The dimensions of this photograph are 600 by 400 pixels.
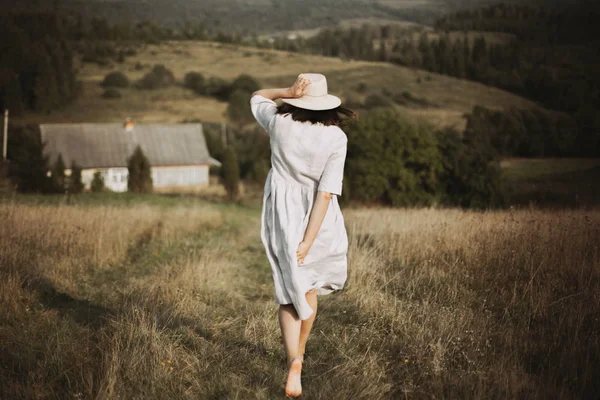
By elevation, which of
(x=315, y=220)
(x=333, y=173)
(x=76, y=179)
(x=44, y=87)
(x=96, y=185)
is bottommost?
(x=96, y=185)

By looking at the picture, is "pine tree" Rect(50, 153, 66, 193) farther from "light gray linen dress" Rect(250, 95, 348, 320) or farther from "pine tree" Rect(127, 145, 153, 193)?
"light gray linen dress" Rect(250, 95, 348, 320)

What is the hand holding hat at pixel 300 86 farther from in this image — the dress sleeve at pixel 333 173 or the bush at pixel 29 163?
the bush at pixel 29 163

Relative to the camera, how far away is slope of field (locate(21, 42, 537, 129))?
57.6 m

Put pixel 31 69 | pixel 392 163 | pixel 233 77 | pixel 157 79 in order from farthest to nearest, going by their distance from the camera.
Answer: pixel 233 77 → pixel 157 79 → pixel 31 69 → pixel 392 163

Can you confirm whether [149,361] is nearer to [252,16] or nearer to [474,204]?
[474,204]

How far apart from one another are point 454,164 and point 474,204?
13.5 feet

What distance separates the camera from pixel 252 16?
102 metres

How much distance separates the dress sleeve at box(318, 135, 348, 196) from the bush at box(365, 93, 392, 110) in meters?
58.0

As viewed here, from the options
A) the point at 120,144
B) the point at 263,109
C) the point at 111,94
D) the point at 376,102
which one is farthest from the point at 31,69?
the point at 263,109

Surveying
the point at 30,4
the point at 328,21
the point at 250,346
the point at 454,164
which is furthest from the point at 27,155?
the point at 328,21

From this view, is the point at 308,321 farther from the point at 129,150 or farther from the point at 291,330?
the point at 129,150

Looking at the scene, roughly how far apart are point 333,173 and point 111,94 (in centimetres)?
6239

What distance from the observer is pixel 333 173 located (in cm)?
333

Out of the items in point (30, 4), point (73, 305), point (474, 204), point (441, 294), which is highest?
point (30, 4)
